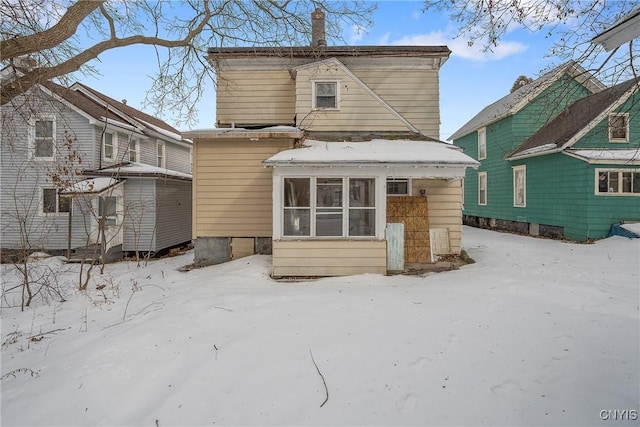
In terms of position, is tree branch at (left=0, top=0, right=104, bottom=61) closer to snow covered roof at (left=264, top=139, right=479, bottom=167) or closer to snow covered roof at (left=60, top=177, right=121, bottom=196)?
snow covered roof at (left=264, top=139, right=479, bottom=167)

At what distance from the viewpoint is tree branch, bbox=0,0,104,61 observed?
4.62m

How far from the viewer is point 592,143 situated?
13344 millimetres

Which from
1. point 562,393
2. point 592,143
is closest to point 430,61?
point 592,143

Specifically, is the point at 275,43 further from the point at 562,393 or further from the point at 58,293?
the point at 562,393

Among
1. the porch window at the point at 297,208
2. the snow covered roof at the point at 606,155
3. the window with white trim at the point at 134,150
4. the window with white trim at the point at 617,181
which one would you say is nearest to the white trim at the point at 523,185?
the snow covered roof at the point at 606,155

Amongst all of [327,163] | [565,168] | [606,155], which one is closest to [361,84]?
[327,163]

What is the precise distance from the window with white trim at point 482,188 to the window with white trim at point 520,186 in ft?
9.16

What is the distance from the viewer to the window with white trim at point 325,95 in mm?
11047

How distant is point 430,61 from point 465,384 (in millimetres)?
11319

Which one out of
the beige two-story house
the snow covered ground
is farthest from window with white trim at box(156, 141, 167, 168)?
the snow covered ground

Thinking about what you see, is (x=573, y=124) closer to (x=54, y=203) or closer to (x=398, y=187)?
(x=398, y=187)

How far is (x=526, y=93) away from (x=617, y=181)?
10757 mm

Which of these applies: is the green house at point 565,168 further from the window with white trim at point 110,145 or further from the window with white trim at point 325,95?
the window with white trim at point 110,145

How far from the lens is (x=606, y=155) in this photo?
12445 millimetres
